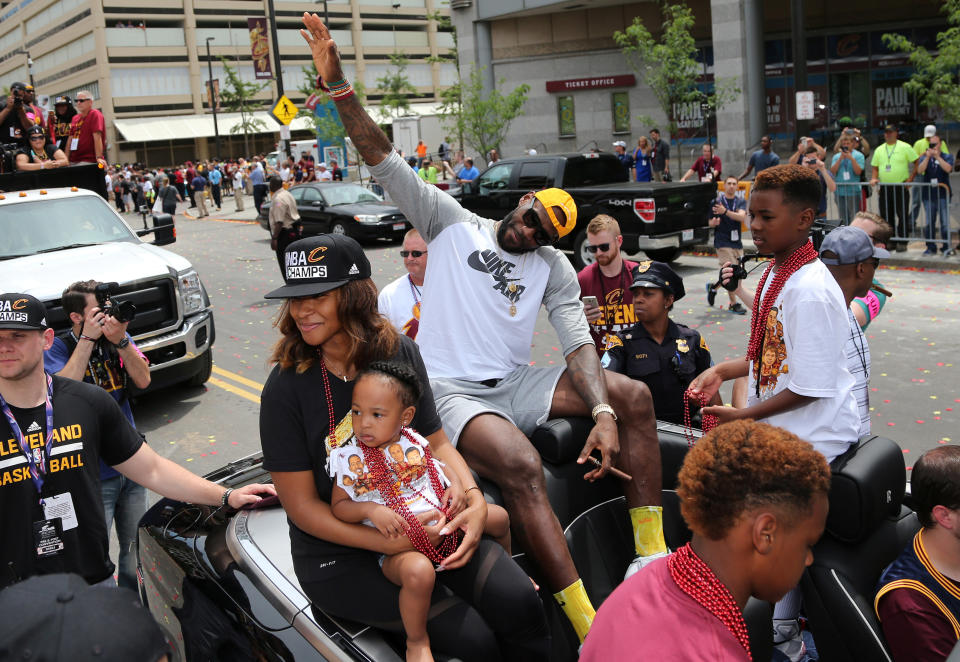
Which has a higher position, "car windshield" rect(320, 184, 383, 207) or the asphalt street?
"car windshield" rect(320, 184, 383, 207)

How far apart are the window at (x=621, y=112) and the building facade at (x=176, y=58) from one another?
3455cm

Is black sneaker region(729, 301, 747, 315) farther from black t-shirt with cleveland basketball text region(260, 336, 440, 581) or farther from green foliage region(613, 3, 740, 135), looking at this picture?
green foliage region(613, 3, 740, 135)

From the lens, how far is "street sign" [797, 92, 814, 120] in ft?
55.4

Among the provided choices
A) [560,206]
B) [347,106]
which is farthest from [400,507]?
[347,106]

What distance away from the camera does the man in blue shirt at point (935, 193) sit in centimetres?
1367

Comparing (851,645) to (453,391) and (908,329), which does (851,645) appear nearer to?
(453,391)

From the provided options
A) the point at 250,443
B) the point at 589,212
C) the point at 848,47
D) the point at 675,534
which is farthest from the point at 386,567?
the point at 848,47

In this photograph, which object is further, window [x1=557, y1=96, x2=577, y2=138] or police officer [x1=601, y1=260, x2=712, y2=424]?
window [x1=557, y1=96, x2=577, y2=138]

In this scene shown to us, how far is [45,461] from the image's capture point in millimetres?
3258

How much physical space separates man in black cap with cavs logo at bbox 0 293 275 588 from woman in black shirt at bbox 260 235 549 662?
0.71 meters

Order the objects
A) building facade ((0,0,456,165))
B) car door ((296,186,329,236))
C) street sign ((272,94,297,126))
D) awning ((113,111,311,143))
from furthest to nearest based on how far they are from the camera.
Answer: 1. building facade ((0,0,456,165))
2. awning ((113,111,311,143))
3. street sign ((272,94,297,126))
4. car door ((296,186,329,236))

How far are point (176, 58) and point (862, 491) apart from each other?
253 feet

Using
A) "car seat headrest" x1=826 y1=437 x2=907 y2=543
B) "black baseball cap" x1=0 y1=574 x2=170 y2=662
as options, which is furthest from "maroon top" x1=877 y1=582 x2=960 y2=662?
"black baseball cap" x1=0 y1=574 x2=170 y2=662

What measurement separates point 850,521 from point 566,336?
159 centimetres
